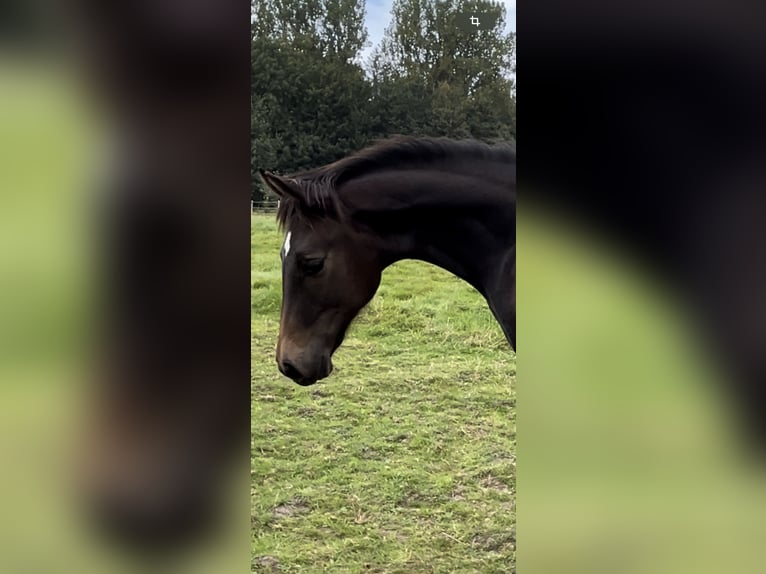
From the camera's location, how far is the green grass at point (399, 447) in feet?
3.54

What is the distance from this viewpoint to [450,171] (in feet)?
3.94

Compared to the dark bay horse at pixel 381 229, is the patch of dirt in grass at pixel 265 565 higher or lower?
lower

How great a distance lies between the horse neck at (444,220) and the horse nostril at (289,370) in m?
0.30

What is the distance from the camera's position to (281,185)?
3.18 feet

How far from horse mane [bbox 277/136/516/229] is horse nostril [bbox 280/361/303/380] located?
249 millimetres

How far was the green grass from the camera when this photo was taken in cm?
108

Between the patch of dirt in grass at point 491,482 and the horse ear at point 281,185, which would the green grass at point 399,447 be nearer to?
the patch of dirt in grass at point 491,482
